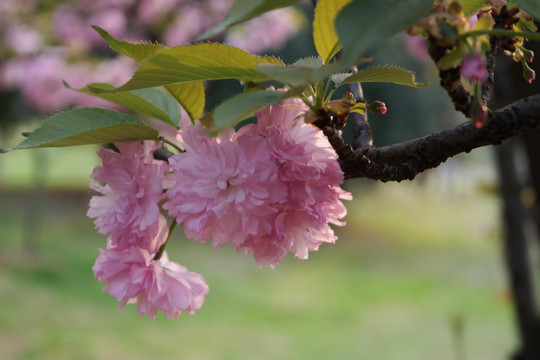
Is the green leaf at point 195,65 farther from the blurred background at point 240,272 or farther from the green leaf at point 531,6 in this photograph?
the blurred background at point 240,272

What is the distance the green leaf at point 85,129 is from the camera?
36 centimetres

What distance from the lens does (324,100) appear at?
1.24 ft

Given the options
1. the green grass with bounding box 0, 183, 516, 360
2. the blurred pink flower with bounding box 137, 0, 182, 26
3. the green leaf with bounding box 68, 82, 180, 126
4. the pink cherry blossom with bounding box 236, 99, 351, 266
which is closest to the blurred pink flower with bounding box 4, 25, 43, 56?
the blurred pink flower with bounding box 137, 0, 182, 26

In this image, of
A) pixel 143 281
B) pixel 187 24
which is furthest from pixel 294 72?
pixel 187 24

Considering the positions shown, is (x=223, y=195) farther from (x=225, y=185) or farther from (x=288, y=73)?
(x=288, y=73)

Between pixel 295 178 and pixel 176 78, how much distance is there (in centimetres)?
10

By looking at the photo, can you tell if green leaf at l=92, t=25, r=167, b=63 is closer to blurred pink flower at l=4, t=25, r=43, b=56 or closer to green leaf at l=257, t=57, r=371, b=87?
green leaf at l=257, t=57, r=371, b=87

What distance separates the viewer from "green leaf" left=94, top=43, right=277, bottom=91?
32cm

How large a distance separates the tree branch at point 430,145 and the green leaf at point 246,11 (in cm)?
11

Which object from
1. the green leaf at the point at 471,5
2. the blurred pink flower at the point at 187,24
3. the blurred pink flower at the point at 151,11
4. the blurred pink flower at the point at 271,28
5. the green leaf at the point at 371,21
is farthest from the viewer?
the blurred pink flower at the point at 271,28

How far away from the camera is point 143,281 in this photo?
44cm

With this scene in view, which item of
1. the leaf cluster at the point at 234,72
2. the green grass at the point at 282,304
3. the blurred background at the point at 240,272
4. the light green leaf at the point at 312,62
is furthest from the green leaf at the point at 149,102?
the green grass at the point at 282,304

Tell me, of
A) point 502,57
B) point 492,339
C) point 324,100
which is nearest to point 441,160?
point 324,100

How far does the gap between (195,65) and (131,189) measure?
0.42 ft
